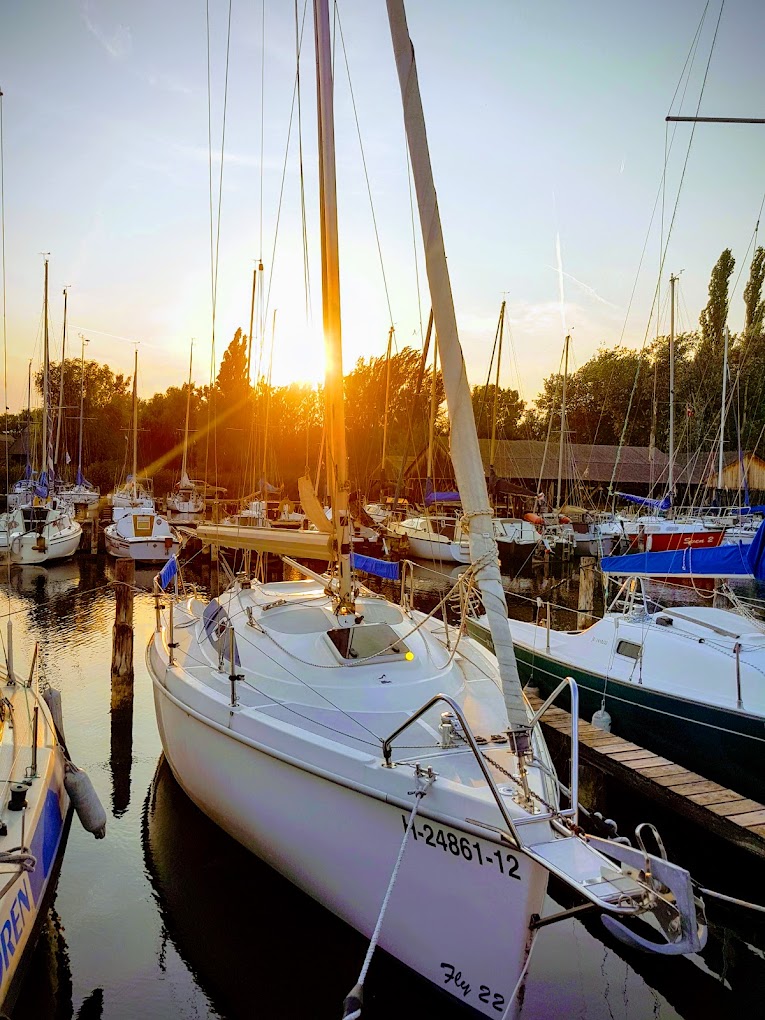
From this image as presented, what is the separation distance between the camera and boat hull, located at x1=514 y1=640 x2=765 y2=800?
336 inches

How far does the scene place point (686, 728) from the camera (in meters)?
9.11

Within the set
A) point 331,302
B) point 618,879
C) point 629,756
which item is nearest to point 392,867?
point 618,879

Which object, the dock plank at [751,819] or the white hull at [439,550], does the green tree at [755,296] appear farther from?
the dock plank at [751,819]

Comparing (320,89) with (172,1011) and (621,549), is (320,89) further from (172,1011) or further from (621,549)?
(621,549)

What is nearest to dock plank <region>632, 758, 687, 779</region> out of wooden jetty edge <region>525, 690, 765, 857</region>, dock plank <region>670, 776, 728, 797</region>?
wooden jetty edge <region>525, 690, 765, 857</region>

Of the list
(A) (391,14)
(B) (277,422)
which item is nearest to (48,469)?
(B) (277,422)

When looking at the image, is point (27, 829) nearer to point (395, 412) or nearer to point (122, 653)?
point (122, 653)

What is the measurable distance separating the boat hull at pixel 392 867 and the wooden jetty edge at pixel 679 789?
3.32m

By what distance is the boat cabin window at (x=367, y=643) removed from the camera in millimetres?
7113

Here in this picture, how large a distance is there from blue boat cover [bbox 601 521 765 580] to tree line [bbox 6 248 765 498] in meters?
21.6

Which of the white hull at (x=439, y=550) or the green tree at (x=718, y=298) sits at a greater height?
the green tree at (x=718, y=298)

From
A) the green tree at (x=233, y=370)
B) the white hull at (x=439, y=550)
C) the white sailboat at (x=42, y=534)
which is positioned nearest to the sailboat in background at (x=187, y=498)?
the green tree at (x=233, y=370)

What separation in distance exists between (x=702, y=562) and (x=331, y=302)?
6.21m

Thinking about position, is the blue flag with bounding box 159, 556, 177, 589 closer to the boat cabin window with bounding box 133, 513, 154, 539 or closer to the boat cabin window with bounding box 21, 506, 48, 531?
the boat cabin window with bounding box 133, 513, 154, 539
